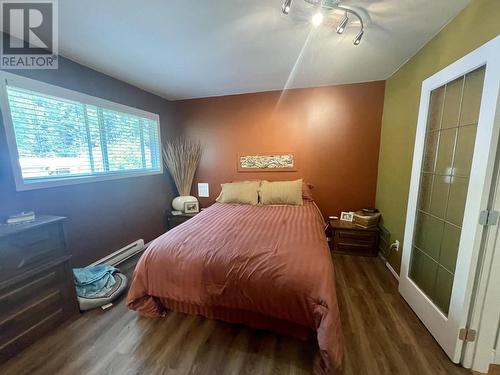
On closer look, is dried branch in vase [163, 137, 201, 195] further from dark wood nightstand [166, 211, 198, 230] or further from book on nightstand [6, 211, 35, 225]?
book on nightstand [6, 211, 35, 225]

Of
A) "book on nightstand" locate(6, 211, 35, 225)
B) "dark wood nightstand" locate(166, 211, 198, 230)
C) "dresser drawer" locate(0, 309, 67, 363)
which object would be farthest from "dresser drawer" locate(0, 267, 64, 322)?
"dark wood nightstand" locate(166, 211, 198, 230)

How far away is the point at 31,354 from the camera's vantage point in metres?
1.31

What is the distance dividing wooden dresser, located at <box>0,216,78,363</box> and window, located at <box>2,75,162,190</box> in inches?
21.9

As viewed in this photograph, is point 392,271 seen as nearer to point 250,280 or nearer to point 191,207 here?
point 250,280

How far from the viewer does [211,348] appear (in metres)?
1.34

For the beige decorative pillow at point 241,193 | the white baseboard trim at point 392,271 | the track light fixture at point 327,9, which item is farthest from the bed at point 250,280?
the track light fixture at point 327,9

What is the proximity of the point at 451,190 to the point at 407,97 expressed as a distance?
3.86 ft

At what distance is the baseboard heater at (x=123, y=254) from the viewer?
2.28m

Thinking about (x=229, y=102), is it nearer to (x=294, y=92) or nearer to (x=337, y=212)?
(x=294, y=92)

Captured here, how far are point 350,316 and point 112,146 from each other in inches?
119

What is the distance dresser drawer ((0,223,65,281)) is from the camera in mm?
1262

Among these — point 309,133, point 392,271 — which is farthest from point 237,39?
point 392,271

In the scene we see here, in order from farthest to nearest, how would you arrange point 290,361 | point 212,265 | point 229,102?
point 229,102 < point 212,265 < point 290,361

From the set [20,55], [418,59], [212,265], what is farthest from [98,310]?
[418,59]
